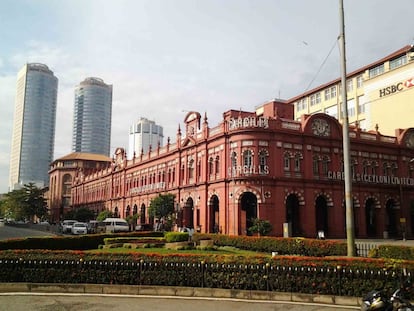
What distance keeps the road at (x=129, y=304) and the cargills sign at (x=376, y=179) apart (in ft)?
108

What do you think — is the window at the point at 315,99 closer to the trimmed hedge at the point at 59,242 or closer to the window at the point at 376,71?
the window at the point at 376,71

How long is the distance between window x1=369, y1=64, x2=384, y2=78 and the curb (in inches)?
2099

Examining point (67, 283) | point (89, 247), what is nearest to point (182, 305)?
point (67, 283)

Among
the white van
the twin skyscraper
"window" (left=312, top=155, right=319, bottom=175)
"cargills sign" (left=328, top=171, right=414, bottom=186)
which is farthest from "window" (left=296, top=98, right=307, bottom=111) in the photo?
the twin skyscraper

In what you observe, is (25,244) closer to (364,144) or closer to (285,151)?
(285,151)

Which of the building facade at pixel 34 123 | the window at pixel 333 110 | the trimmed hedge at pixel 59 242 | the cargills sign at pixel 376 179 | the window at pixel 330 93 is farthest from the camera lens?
the building facade at pixel 34 123

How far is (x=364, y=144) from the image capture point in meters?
45.5

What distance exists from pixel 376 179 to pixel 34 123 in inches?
5699

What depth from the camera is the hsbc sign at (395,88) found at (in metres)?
51.2

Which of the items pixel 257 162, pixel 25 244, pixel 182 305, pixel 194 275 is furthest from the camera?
pixel 257 162

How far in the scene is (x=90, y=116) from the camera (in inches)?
6619

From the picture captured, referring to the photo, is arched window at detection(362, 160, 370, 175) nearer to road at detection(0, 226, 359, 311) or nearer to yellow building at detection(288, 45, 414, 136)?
yellow building at detection(288, 45, 414, 136)

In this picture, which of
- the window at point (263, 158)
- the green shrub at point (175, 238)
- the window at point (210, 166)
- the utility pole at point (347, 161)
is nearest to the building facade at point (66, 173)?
the window at point (210, 166)

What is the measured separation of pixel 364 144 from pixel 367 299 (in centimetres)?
4014
